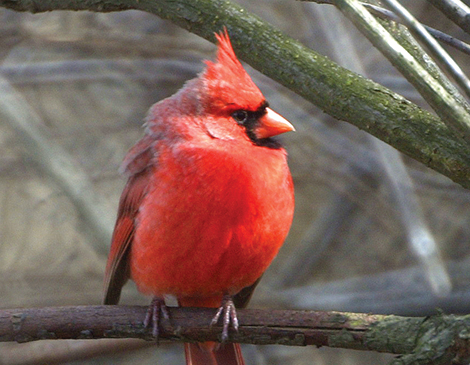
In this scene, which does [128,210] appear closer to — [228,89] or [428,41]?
[228,89]

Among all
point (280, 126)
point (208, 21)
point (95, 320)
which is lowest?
point (95, 320)

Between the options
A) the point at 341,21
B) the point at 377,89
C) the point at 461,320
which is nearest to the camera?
the point at 461,320

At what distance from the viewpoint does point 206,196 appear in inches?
106

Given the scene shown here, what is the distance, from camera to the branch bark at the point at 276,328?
212 cm

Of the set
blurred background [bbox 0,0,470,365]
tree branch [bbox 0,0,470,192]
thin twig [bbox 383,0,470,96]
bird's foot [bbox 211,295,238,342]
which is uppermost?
thin twig [bbox 383,0,470,96]

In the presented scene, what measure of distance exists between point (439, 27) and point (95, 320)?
3.20 meters

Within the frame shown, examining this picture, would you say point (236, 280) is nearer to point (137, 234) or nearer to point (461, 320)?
point (137, 234)

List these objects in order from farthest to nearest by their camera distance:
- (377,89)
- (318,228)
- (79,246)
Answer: (79,246) < (318,228) < (377,89)

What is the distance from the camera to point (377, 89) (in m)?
2.38

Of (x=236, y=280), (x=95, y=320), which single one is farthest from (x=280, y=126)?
(x=95, y=320)

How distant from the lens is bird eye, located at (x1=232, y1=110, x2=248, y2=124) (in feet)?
9.71

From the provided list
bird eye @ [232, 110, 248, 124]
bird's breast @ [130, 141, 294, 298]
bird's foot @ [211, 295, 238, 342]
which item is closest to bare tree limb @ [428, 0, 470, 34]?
bird's breast @ [130, 141, 294, 298]

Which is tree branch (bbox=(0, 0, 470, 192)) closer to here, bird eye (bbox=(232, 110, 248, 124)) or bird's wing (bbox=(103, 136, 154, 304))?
bird eye (bbox=(232, 110, 248, 124))

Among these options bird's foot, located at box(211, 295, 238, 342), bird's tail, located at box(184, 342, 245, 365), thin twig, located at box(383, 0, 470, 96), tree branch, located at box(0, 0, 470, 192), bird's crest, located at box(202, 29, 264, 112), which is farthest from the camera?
bird's tail, located at box(184, 342, 245, 365)
